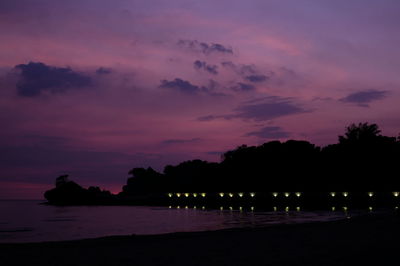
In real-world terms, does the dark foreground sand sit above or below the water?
above

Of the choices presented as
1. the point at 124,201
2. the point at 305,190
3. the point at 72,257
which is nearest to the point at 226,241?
the point at 72,257

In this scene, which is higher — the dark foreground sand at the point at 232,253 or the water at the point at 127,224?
the dark foreground sand at the point at 232,253

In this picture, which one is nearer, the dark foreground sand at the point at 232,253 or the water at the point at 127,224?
the dark foreground sand at the point at 232,253

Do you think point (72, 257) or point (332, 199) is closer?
point (72, 257)

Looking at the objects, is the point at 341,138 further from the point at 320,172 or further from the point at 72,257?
the point at 72,257

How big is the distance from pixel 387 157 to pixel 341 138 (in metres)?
17.5

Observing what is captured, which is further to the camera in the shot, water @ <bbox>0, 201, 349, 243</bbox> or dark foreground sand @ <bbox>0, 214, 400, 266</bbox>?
water @ <bbox>0, 201, 349, 243</bbox>

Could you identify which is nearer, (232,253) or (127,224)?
(232,253)

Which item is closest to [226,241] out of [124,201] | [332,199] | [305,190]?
[332,199]

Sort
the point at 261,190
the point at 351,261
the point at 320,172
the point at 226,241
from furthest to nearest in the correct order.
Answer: the point at 261,190 → the point at 320,172 → the point at 226,241 → the point at 351,261

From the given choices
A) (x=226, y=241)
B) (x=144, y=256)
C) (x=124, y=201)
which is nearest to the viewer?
(x=144, y=256)

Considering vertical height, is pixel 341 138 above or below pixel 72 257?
above

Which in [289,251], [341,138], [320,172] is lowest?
[289,251]

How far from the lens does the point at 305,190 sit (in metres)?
116
